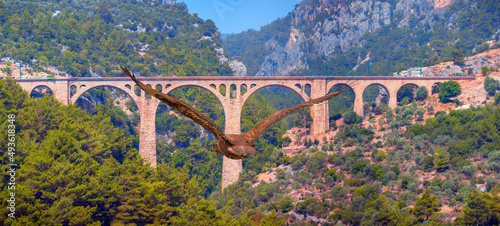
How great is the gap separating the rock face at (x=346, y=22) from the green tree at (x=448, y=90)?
262ft

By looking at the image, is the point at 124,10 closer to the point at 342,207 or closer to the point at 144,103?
the point at 144,103

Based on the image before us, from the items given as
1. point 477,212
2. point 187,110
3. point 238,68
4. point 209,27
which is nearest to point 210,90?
point 477,212

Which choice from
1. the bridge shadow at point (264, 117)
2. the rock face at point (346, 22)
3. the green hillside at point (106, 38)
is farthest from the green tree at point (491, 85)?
the rock face at point (346, 22)

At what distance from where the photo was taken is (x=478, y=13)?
139m

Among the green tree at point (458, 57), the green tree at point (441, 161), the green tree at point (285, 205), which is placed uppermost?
the green tree at point (458, 57)

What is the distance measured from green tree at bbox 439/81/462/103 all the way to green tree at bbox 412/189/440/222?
31.9 meters

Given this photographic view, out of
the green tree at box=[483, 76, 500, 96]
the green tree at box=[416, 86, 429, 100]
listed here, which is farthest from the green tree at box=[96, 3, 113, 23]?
the green tree at box=[483, 76, 500, 96]

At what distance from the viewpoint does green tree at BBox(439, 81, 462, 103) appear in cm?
7744

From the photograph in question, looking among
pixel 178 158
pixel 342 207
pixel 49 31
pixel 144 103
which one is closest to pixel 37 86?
pixel 144 103

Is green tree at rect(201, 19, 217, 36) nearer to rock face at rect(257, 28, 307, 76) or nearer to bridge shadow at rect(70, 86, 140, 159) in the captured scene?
rock face at rect(257, 28, 307, 76)

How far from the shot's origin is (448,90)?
3063 inches

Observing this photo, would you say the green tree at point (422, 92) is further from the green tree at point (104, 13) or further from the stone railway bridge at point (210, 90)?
the green tree at point (104, 13)

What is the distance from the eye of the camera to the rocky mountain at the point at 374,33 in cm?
13700

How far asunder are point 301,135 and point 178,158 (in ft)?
67.7
